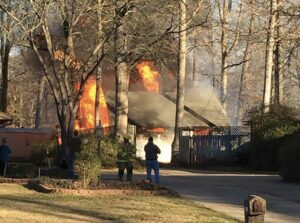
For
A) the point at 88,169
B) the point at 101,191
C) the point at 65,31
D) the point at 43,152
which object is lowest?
the point at 101,191

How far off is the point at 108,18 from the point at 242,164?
546 inches

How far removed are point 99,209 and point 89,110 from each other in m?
32.2

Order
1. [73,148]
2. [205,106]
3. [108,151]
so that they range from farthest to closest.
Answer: [205,106] < [108,151] < [73,148]

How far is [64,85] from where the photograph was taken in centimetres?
2058

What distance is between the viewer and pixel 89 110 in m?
44.5

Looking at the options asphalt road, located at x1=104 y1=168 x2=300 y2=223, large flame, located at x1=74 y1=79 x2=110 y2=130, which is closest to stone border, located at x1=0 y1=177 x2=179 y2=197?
asphalt road, located at x1=104 y1=168 x2=300 y2=223

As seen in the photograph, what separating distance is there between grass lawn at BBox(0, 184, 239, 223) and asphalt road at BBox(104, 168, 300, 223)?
0.81 m

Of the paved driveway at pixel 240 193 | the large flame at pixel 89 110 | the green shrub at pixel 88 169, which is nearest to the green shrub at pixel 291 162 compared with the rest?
the paved driveway at pixel 240 193

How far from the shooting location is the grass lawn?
11.3 m

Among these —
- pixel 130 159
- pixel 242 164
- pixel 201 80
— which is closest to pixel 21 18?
pixel 130 159

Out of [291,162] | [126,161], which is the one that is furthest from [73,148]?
[291,162]

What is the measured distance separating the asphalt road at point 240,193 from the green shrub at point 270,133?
17.3ft

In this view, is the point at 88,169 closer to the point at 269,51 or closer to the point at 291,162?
the point at 291,162

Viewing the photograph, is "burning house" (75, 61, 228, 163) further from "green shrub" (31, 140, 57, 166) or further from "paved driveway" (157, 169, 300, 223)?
"paved driveway" (157, 169, 300, 223)
